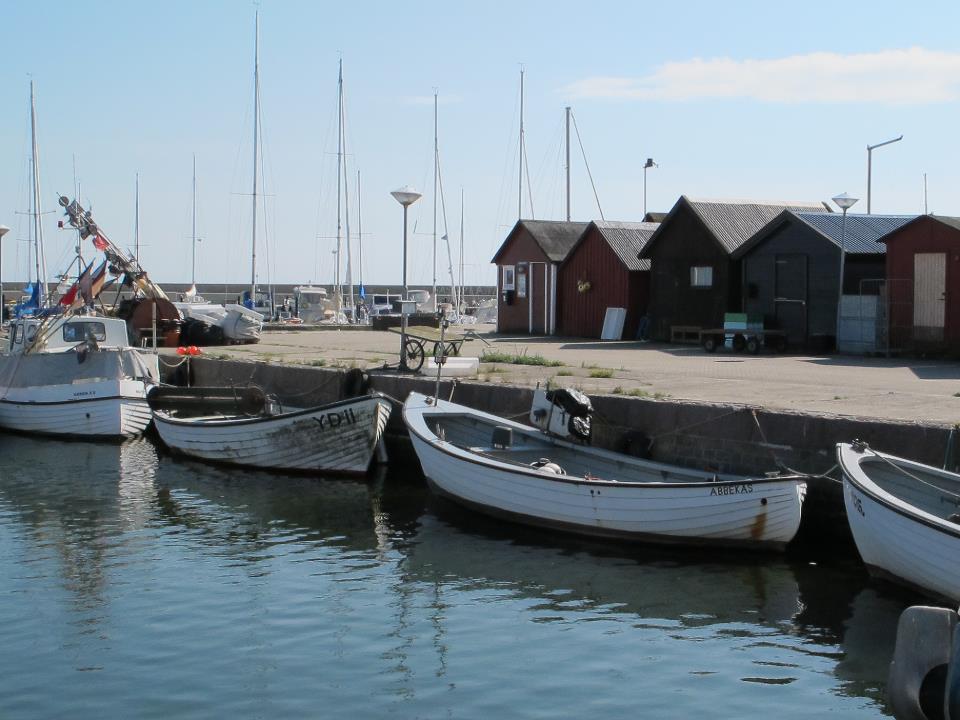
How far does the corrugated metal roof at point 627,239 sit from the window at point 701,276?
Answer: 9.10 feet

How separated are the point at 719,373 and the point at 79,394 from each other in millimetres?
12161

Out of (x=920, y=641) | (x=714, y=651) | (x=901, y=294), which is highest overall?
(x=901, y=294)

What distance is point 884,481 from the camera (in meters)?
12.3

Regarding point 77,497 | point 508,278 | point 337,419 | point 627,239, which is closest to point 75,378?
point 77,497

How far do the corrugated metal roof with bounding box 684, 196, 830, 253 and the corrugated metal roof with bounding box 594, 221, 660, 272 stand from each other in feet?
9.12

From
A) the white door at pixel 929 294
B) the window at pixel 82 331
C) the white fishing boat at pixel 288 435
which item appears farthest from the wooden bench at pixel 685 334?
the window at pixel 82 331

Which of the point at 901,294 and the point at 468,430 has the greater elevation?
the point at 901,294

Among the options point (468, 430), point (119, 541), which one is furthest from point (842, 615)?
point (119, 541)

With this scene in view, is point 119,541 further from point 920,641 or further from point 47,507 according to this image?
point 920,641

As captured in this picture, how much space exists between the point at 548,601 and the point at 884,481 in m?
3.77

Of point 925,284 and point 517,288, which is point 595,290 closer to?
point 517,288

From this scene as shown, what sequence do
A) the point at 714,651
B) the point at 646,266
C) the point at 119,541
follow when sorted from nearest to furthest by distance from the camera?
the point at 714,651 → the point at 119,541 → the point at 646,266

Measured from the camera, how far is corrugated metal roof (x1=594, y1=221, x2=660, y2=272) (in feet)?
110

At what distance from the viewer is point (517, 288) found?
37719 millimetres
